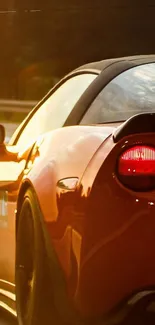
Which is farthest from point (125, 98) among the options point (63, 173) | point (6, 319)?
point (6, 319)

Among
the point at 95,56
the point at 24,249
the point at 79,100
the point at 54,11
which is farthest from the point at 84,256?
the point at 54,11

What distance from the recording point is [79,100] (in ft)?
16.2

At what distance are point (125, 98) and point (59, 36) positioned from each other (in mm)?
43758

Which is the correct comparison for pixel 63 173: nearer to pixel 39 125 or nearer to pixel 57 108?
pixel 57 108

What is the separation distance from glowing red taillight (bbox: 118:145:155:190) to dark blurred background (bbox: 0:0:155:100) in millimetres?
32215

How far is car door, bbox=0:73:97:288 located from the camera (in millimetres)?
5254

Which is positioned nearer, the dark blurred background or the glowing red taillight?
the glowing red taillight

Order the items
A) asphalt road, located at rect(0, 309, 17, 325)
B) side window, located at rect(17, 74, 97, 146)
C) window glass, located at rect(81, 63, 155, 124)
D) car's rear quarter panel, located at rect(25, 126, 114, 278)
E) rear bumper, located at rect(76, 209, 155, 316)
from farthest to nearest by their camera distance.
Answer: asphalt road, located at rect(0, 309, 17, 325) < side window, located at rect(17, 74, 97, 146) < window glass, located at rect(81, 63, 155, 124) < car's rear quarter panel, located at rect(25, 126, 114, 278) < rear bumper, located at rect(76, 209, 155, 316)

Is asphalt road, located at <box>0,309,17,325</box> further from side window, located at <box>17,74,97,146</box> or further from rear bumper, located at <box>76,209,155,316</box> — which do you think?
rear bumper, located at <box>76,209,155,316</box>

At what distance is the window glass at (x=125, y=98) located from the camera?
460cm

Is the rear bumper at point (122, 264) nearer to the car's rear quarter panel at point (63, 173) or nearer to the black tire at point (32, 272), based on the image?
the car's rear quarter panel at point (63, 173)

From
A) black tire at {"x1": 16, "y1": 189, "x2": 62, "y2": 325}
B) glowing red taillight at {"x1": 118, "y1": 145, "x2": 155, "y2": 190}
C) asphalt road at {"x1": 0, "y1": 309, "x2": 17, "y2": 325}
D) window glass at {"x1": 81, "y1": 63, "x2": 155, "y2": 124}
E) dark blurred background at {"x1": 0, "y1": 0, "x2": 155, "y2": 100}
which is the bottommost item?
asphalt road at {"x1": 0, "y1": 309, "x2": 17, "y2": 325}

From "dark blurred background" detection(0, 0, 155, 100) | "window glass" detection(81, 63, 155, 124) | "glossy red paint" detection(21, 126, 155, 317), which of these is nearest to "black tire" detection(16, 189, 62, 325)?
"glossy red paint" detection(21, 126, 155, 317)

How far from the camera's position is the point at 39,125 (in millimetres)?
5773
